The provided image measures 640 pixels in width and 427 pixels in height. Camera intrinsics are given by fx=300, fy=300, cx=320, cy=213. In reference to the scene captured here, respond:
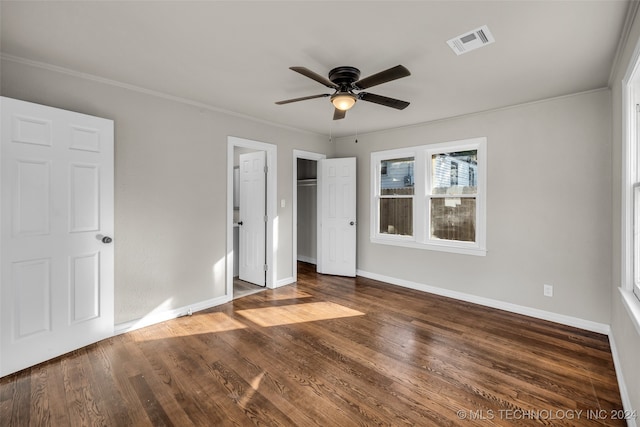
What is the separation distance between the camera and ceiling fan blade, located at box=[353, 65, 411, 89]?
205 cm

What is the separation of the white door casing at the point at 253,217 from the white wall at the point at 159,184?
685 mm

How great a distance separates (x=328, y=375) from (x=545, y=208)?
2986mm

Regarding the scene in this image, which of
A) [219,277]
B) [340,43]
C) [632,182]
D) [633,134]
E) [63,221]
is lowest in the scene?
[219,277]

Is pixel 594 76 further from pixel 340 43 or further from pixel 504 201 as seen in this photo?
pixel 340 43

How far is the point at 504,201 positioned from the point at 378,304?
1999 mm

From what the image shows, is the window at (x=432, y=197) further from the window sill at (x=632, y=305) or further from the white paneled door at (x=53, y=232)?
the white paneled door at (x=53, y=232)

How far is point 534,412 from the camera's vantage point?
6.28ft

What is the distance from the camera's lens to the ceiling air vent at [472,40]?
2.03 m

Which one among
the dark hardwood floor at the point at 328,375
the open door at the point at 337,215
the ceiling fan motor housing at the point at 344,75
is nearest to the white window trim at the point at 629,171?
the dark hardwood floor at the point at 328,375

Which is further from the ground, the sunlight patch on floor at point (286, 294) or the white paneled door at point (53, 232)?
the white paneled door at point (53, 232)

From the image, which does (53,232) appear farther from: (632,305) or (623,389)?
(623,389)

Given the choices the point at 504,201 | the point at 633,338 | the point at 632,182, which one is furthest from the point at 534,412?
the point at 504,201

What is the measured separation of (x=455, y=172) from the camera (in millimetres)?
4152

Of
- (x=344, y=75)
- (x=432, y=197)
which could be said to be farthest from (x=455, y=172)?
(x=344, y=75)
